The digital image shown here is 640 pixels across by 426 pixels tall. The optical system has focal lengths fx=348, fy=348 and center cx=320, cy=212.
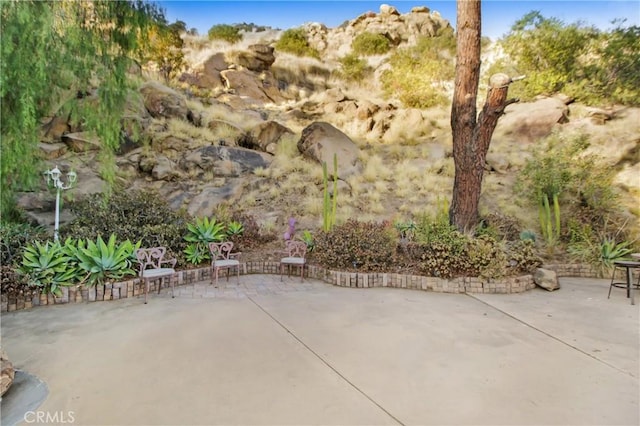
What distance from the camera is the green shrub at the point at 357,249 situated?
5.64 meters

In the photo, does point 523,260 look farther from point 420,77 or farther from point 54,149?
point 420,77

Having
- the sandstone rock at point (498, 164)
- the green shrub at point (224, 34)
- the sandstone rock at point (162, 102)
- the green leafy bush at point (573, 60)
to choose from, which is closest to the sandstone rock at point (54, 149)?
the sandstone rock at point (162, 102)

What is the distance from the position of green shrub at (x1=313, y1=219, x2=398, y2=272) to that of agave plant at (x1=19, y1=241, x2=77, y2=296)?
3.58 meters

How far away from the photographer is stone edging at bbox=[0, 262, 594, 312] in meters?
4.29

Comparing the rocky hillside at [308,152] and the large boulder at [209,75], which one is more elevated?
the large boulder at [209,75]

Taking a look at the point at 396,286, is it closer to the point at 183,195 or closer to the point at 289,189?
the point at 289,189

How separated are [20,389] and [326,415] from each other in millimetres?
2099

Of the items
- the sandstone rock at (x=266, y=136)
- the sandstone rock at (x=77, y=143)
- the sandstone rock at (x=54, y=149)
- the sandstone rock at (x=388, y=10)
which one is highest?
the sandstone rock at (x=388, y=10)

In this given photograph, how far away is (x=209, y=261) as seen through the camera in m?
6.05

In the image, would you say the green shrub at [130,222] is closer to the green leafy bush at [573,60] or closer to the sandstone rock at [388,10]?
the green leafy bush at [573,60]

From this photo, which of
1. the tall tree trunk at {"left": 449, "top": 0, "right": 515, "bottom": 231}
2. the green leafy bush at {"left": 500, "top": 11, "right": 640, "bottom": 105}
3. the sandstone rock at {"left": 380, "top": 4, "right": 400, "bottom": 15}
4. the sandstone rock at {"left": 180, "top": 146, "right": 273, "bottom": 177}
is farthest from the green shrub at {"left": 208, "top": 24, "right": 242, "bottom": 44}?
the tall tree trunk at {"left": 449, "top": 0, "right": 515, "bottom": 231}

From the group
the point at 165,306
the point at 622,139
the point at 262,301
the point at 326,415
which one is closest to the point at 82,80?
the point at 165,306

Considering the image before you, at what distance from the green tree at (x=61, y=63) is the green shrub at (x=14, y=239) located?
3.84ft

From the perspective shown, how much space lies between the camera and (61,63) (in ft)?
10.2
